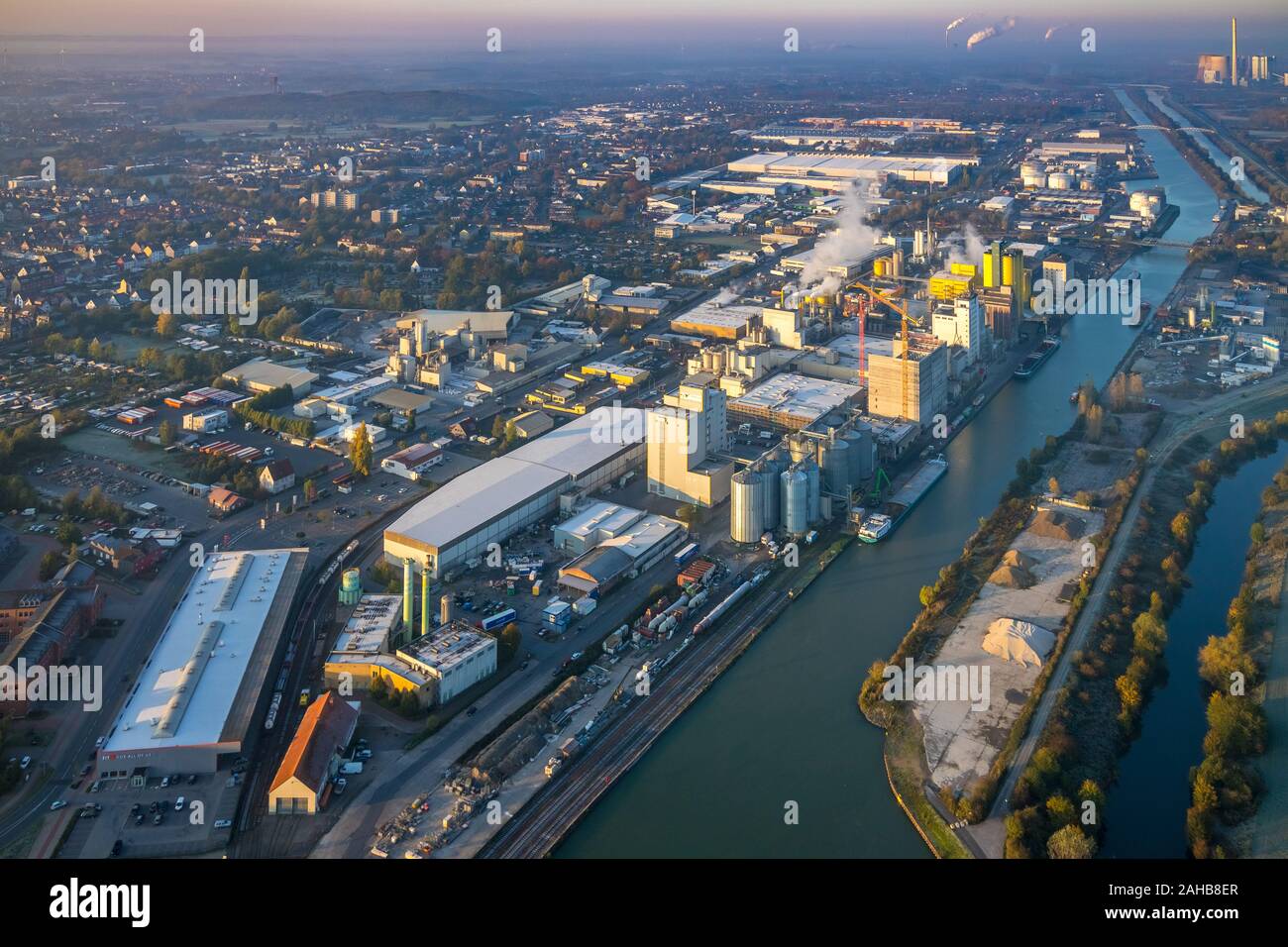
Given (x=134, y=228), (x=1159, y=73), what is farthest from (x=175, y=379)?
(x=1159, y=73)

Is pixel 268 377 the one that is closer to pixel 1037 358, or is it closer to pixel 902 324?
pixel 902 324

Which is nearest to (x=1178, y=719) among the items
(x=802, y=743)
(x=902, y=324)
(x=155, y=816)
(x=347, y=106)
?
(x=802, y=743)

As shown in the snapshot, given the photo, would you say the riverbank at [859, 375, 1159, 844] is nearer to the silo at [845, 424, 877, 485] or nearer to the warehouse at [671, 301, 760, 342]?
the silo at [845, 424, 877, 485]

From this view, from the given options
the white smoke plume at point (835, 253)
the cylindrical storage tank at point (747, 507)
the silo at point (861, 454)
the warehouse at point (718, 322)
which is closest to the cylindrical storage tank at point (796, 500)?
the cylindrical storage tank at point (747, 507)

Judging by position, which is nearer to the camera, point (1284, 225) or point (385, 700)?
point (385, 700)

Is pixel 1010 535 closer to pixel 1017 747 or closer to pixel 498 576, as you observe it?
pixel 1017 747

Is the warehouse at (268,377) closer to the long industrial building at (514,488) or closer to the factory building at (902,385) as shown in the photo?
the long industrial building at (514,488)
